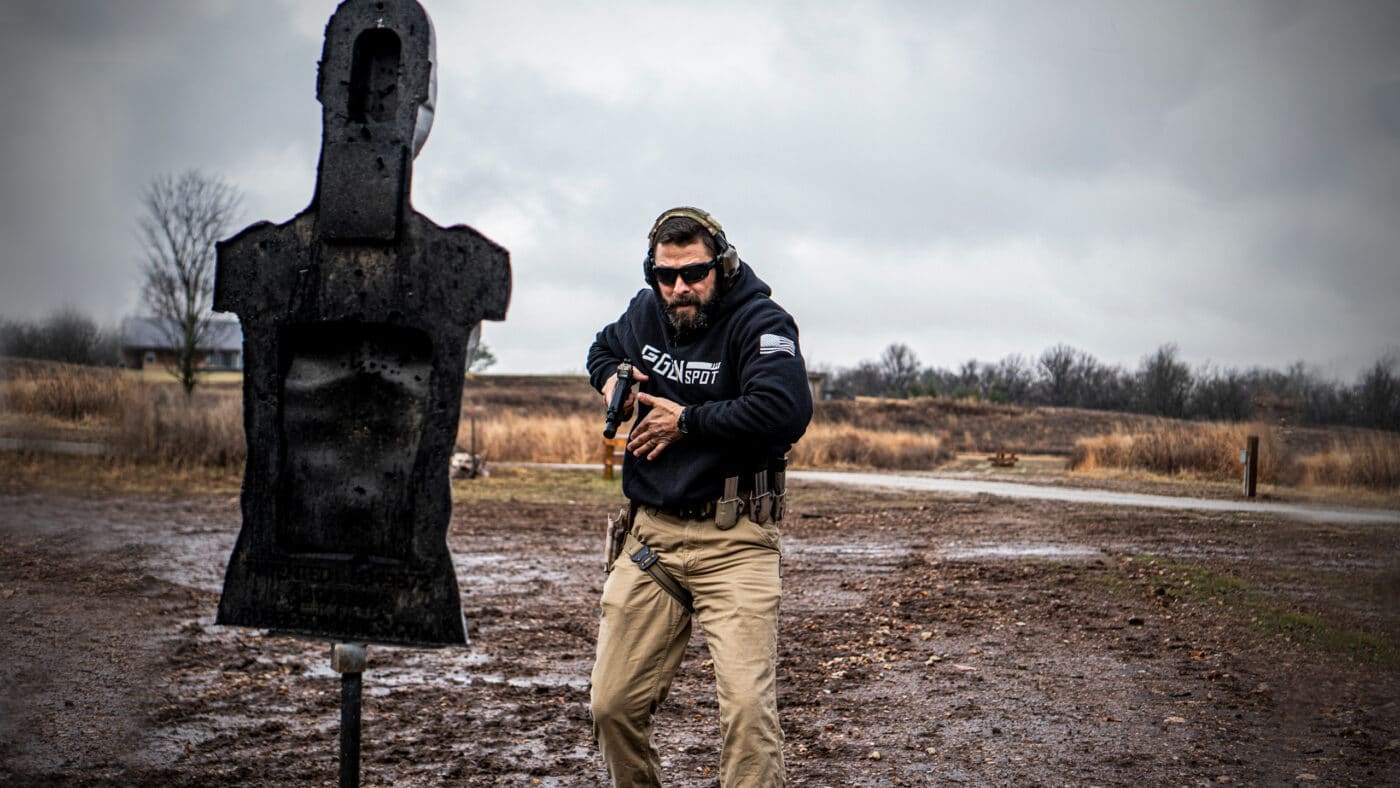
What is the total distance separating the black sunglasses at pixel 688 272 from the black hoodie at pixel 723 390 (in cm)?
15

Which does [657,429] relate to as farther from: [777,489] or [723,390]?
[777,489]

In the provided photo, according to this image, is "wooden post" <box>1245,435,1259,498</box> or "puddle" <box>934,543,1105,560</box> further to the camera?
"puddle" <box>934,543,1105,560</box>

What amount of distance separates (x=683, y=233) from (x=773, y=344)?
512 mm

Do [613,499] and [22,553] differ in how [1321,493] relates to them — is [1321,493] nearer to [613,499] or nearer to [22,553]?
[22,553]

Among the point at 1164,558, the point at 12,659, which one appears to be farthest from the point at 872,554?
the point at 12,659

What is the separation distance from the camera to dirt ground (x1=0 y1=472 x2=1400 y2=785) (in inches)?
213

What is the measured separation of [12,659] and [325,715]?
2.27 meters

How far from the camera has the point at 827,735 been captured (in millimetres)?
6121

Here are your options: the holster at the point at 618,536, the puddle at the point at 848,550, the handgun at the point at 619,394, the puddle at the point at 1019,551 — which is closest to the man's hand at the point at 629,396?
the handgun at the point at 619,394

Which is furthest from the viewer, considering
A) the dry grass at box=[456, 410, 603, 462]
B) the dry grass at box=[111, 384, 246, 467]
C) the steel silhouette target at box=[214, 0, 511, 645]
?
the dry grass at box=[456, 410, 603, 462]

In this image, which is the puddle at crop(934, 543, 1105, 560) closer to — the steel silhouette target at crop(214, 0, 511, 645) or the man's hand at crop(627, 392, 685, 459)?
the man's hand at crop(627, 392, 685, 459)

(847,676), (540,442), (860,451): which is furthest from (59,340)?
(860,451)

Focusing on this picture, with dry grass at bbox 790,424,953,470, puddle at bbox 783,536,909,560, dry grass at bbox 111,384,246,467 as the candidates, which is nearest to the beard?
puddle at bbox 783,536,909,560

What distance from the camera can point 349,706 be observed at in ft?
12.4
